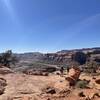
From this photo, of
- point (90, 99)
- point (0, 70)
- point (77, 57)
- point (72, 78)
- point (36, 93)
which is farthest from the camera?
point (77, 57)

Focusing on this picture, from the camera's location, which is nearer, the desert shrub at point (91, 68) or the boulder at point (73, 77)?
the boulder at point (73, 77)

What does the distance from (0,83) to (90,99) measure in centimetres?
1211

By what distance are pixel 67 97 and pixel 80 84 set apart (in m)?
7.70

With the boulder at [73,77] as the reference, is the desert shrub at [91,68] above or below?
below

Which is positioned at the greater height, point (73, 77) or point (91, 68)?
point (73, 77)

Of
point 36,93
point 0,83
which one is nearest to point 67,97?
point 36,93

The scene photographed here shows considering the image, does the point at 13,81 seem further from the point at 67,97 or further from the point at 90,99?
the point at 90,99

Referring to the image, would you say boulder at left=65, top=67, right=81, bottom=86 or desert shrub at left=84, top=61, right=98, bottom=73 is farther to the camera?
desert shrub at left=84, top=61, right=98, bottom=73

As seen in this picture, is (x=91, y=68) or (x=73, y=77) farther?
(x=91, y=68)

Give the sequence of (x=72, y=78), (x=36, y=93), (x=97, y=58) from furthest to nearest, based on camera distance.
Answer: (x=97, y=58) < (x=72, y=78) < (x=36, y=93)

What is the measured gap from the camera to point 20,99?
1961 centimetres

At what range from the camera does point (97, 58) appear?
14125 cm

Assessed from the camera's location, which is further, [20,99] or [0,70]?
[0,70]

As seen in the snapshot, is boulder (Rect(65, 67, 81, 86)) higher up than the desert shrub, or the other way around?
boulder (Rect(65, 67, 81, 86))
